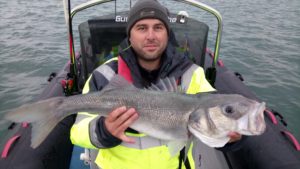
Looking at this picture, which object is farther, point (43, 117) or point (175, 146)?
point (175, 146)

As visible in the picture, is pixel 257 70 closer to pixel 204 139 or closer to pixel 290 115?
pixel 290 115

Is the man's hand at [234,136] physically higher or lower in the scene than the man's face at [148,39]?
lower

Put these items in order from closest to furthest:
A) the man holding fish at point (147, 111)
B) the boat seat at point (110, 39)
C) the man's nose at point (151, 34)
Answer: the man holding fish at point (147, 111) → the man's nose at point (151, 34) → the boat seat at point (110, 39)

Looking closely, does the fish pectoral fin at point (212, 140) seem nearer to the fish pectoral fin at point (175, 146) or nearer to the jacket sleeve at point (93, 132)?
the fish pectoral fin at point (175, 146)

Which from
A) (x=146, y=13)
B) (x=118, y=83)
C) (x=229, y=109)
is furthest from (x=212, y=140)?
(x=146, y=13)

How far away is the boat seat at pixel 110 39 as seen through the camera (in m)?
5.21

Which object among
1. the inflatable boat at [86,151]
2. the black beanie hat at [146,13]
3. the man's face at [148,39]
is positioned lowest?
the inflatable boat at [86,151]

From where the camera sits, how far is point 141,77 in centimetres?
349

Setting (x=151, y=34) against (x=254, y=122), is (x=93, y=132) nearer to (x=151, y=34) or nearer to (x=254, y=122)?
(x=151, y=34)

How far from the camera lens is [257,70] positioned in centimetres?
948

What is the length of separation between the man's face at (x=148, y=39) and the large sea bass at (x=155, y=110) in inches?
24.1

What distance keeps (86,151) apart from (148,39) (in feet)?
5.51

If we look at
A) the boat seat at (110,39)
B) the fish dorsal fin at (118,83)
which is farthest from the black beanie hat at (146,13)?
the boat seat at (110,39)

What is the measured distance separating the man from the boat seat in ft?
5.24
